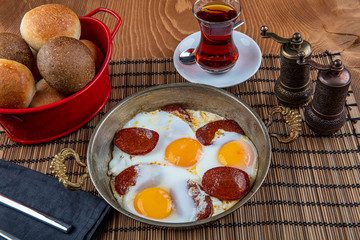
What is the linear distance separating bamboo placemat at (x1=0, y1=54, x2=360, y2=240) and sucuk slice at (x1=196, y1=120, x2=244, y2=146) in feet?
0.67

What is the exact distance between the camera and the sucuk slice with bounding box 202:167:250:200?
4.63 feet

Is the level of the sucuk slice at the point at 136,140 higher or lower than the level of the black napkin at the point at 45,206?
higher

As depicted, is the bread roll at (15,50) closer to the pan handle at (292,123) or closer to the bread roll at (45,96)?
the bread roll at (45,96)

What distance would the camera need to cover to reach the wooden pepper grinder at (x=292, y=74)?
5.26ft

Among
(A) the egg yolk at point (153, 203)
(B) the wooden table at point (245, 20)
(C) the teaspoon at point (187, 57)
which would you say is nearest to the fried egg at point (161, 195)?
(A) the egg yolk at point (153, 203)

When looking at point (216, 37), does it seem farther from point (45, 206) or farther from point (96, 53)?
point (45, 206)

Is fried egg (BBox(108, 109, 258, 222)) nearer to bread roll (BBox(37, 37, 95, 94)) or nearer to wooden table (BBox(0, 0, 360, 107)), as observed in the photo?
bread roll (BBox(37, 37, 95, 94))

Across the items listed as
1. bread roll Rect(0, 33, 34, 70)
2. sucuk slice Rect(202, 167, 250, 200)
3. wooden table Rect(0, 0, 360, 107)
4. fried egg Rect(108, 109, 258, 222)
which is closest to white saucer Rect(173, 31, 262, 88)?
wooden table Rect(0, 0, 360, 107)

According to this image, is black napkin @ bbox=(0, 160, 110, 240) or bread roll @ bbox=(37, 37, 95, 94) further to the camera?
bread roll @ bbox=(37, 37, 95, 94)

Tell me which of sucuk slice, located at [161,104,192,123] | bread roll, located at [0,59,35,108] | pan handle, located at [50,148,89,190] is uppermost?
bread roll, located at [0,59,35,108]

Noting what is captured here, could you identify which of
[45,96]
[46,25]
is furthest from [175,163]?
[46,25]

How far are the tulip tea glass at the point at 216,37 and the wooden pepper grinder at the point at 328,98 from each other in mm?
373

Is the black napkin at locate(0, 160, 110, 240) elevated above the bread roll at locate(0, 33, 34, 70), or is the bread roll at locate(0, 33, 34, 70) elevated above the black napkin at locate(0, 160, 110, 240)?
the bread roll at locate(0, 33, 34, 70)

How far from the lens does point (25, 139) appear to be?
5.69 ft
